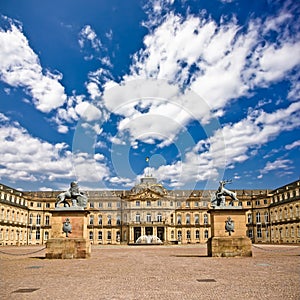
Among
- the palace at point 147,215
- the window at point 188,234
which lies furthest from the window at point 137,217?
the window at point 188,234

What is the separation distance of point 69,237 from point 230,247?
32.6ft

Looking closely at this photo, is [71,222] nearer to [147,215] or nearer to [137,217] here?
[137,217]

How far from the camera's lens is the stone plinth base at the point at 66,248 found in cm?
2148

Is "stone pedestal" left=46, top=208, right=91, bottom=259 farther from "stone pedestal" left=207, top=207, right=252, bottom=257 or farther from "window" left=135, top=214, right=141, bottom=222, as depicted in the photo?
"window" left=135, top=214, right=141, bottom=222

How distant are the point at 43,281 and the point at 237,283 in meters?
6.13

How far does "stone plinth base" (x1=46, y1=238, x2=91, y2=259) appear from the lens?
21484 millimetres

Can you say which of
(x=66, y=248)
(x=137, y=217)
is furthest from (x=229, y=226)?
(x=137, y=217)

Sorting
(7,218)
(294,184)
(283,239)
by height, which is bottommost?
(283,239)

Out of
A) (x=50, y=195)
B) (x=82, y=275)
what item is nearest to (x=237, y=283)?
(x=82, y=275)

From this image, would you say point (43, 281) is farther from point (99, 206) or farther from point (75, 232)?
point (99, 206)

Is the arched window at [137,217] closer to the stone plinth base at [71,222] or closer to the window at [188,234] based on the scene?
the window at [188,234]

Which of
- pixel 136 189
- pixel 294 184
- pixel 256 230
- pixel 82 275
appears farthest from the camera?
pixel 136 189

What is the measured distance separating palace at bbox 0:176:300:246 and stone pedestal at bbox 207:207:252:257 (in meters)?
65.5

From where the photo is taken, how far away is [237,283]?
10.8m
